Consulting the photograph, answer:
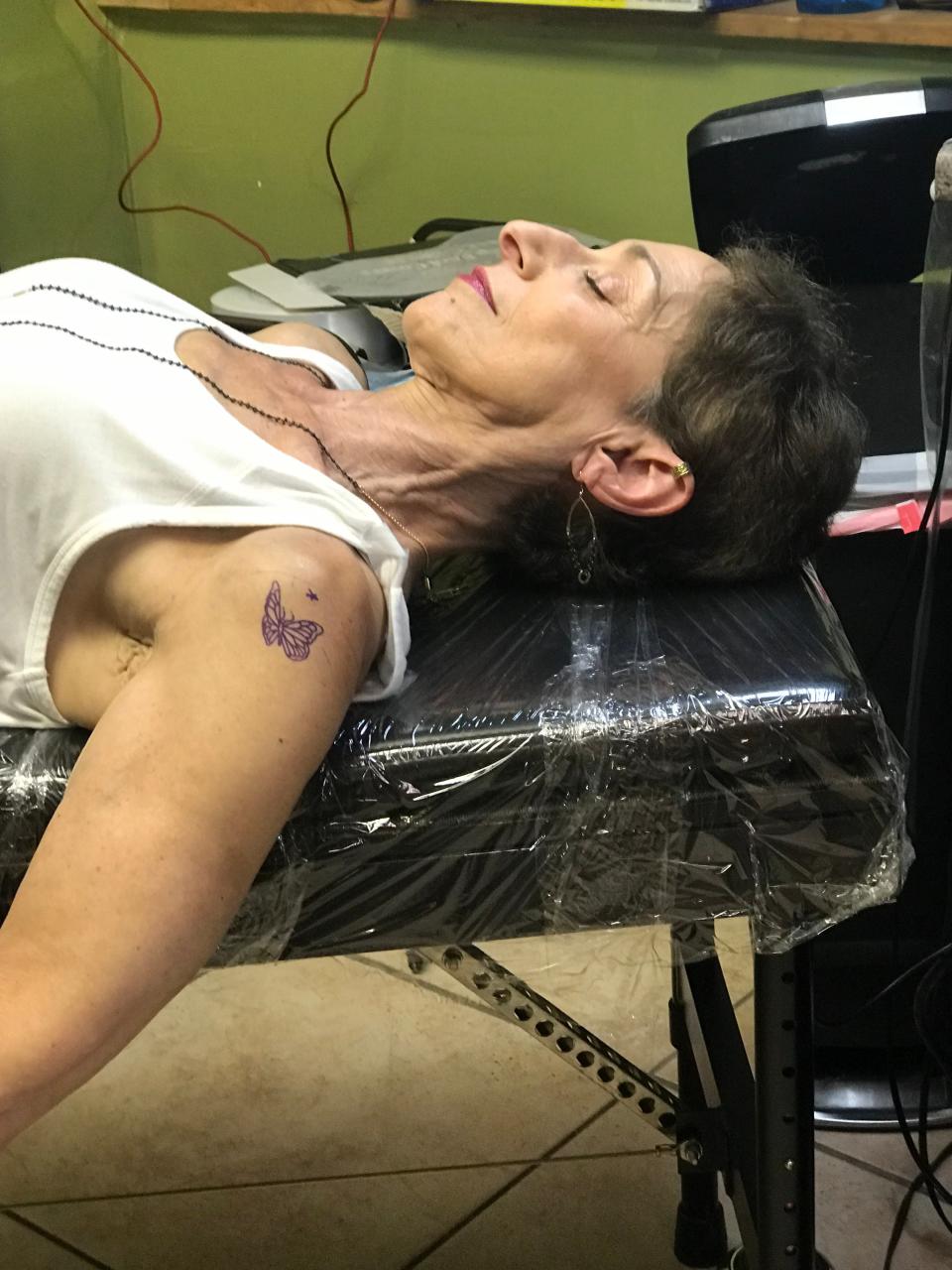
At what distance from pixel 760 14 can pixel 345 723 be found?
70.1 inches

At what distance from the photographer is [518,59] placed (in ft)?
7.51

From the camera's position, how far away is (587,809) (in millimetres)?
874

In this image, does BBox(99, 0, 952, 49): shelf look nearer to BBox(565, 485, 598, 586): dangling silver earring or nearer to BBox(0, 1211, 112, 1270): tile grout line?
BBox(565, 485, 598, 586): dangling silver earring

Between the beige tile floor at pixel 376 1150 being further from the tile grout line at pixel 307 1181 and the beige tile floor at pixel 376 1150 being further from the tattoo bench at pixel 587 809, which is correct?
the tattoo bench at pixel 587 809

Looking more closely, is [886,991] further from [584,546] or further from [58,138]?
[58,138]

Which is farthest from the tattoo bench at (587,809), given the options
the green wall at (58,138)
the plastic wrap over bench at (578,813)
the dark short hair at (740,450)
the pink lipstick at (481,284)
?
the green wall at (58,138)

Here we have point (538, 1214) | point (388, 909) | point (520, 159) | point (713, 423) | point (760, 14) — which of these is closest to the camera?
point (388, 909)

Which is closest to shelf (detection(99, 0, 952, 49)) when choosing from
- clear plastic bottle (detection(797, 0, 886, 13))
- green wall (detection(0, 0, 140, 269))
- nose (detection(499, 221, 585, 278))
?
clear plastic bottle (detection(797, 0, 886, 13))

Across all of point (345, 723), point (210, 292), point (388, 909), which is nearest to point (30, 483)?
point (345, 723)

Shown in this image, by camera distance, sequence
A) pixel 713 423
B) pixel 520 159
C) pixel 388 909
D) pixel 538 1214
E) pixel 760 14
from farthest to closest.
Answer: pixel 520 159 < pixel 760 14 < pixel 538 1214 < pixel 713 423 < pixel 388 909

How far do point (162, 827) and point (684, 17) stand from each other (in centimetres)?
193

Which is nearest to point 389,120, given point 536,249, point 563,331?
point 536,249

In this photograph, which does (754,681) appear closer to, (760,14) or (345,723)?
(345,723)

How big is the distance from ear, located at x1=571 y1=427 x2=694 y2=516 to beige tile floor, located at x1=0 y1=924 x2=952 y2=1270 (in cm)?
46
